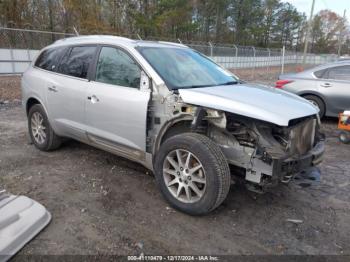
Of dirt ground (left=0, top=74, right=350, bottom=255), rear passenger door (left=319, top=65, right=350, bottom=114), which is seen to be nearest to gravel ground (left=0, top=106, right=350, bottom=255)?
dirt ground (left=0, top=74, right=350, bottom=255)

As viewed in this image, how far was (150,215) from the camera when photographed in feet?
10.3

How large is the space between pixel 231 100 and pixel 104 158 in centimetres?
252

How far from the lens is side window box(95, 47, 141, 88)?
11.5ft

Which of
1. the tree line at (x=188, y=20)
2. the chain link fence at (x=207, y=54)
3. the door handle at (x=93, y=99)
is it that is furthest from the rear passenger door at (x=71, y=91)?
the tree line at (x=188, y=20)

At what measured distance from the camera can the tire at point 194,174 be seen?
2.85 metres

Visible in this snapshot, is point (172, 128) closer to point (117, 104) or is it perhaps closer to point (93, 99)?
point (117, 104)

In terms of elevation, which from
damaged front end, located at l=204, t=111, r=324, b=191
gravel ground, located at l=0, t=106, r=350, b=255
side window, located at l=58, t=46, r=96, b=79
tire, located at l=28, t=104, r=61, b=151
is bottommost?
gravel ground, located at l=0, t=106, r=350, b=255

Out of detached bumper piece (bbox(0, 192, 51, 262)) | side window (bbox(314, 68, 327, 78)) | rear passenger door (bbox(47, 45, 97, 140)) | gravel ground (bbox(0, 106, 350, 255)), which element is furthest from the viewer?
side window (bbox(314, 68, 327, 78))

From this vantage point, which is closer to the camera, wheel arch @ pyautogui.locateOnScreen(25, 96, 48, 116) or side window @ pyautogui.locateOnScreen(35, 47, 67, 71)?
side window @ pyautogui.locateOnScreen(35, 47, 67, 71)

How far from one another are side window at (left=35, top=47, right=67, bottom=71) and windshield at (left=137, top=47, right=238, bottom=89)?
5.43 feet

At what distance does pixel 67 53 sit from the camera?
14.6ft

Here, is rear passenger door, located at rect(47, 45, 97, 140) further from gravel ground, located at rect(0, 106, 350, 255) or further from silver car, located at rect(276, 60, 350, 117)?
silver car, located at rect(276, 60, 350, 117)

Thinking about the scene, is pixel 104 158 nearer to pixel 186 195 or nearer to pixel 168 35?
pixel 186 195

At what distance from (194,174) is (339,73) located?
5.97 metres
